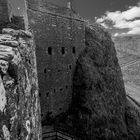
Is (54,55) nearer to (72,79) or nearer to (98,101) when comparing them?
(72,79)

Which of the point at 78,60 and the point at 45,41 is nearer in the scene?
the point at 45,41

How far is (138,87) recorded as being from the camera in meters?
41.1

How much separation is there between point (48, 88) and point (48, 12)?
6125mm

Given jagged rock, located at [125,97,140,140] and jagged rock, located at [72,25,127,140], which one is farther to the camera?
jagged rock, located at [125,97,140,140]

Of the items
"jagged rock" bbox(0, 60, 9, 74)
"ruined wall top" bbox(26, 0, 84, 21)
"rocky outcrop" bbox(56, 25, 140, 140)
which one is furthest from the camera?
"rocky outcrop" bbox(56, 25, 140, 140)

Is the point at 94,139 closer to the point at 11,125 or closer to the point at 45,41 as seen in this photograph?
the point at 45,41

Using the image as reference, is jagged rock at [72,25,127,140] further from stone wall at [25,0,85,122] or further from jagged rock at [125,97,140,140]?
stone wall at [25,0,85,122]

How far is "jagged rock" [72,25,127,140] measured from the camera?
45.5 feet

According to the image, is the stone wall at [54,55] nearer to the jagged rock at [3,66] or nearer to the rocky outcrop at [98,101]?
the rocky outcrop at [98,101]

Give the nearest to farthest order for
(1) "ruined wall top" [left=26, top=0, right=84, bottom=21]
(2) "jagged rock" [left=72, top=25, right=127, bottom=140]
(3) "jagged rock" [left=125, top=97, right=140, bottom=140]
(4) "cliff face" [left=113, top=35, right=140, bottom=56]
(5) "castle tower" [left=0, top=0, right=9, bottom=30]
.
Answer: (5) "castle tower" [left=0, top=0, right=9, bottom=30] → (1) "ruined wall top" [left=26, top=0, right=84, bottom=21] → (2) "jagged rock" [left=72, top=25, right=127, bottom=140] → (3) "jagged rock" [left=125, top=97, right=140, bottom=140] → (4) "cliff face" [left=113, top=35, right=140, bottom=56]

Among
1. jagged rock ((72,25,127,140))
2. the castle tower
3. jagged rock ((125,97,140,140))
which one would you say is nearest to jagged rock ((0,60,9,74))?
the castle tower

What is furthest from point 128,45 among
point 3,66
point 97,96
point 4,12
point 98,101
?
point 3,66

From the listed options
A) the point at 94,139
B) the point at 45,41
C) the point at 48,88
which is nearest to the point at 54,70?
the point at 48,88

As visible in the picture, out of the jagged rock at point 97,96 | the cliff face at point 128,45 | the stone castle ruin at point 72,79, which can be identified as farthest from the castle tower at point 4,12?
the cliff face at point 128,45
